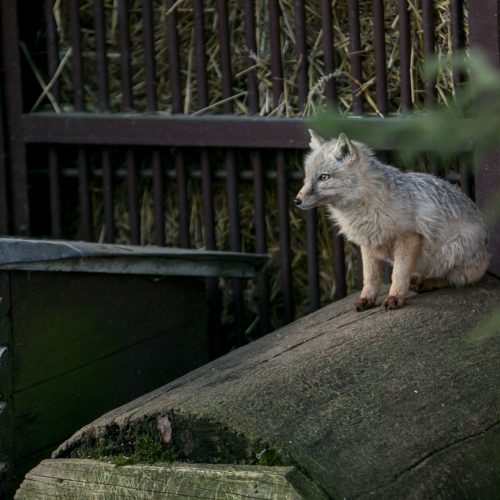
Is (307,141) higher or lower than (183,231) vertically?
higher

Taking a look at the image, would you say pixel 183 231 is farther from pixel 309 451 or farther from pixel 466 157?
pixel 309 451

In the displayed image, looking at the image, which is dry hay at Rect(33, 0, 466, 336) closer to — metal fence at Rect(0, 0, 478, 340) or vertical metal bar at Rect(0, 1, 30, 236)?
metal fence at Rect(0, 0, 478, 340)

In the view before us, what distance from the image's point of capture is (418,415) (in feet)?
11.4

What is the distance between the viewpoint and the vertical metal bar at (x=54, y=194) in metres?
5.83

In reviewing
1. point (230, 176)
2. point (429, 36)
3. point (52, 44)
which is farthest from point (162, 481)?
point (52, 44)

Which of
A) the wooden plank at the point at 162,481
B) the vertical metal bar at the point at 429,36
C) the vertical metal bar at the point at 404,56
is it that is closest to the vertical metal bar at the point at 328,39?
the vertical metal bar at the point at 404,56

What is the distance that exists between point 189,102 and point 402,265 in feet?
5.31

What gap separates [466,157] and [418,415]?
176cm

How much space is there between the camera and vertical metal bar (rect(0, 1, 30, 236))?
5781 mm

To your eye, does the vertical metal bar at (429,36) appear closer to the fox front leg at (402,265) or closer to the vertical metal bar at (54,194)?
the fox front leg at (402,265)

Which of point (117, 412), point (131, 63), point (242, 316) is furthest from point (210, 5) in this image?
point (117, 412)

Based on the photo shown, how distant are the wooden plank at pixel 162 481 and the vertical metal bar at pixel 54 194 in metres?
2.39

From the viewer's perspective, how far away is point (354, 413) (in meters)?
3.42

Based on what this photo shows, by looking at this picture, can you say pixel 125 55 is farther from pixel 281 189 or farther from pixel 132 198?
pixel 281 189
